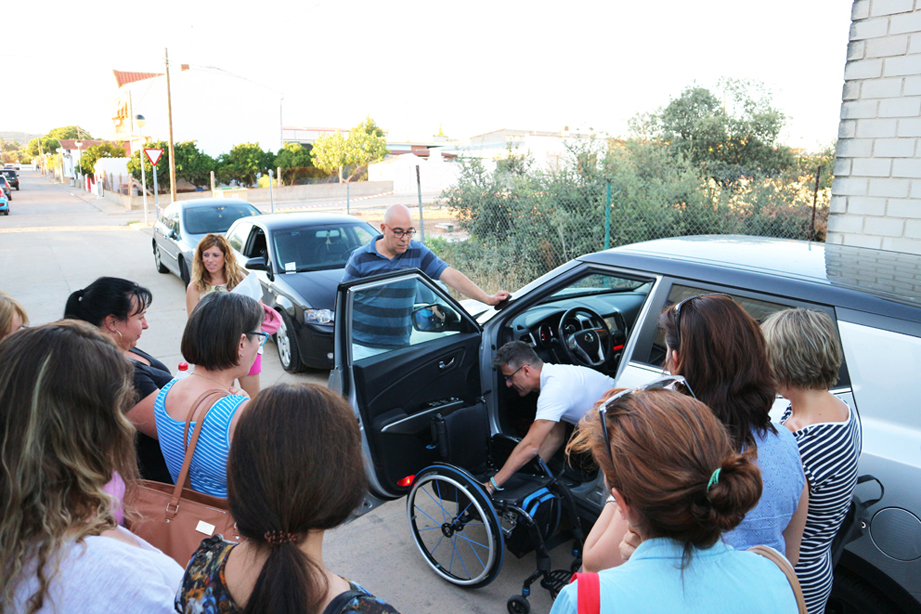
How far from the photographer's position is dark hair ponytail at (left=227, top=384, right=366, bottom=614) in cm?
115

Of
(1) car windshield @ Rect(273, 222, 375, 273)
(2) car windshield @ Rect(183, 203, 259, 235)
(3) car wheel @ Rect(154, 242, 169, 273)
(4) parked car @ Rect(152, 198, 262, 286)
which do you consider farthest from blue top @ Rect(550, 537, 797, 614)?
(3) car wheel @ Rect(154, 242, 169, 273)

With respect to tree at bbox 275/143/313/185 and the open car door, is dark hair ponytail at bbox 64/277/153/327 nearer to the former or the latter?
the open car door

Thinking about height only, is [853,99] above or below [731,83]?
below

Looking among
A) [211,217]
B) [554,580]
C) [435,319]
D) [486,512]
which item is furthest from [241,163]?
[554,580]

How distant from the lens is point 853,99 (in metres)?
5.92

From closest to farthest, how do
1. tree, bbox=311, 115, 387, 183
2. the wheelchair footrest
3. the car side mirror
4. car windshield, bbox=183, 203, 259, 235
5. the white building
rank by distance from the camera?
the wheelchair footrest < the car side mirror < car windshield, bbox=183, 203, 259, 235 < tree, bbox=311, 115, 387, 183 < the white building

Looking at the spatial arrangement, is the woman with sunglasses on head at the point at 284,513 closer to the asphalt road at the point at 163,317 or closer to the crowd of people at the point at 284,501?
the crowd of people at the point at 284,501

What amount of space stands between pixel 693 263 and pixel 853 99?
438cm

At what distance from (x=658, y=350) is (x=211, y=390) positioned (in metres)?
2.17

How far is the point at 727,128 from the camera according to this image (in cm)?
1247

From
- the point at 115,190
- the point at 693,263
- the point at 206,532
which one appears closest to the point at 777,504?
the point at 693,263

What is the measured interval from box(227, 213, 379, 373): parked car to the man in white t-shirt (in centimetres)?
277

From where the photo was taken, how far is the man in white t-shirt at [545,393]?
318 centimetres

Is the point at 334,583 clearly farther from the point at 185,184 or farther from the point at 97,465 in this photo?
the point at 185,184
